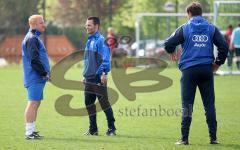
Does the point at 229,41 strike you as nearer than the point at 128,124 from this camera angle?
No

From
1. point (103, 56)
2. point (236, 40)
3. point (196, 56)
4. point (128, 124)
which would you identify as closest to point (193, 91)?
point (196, 56)

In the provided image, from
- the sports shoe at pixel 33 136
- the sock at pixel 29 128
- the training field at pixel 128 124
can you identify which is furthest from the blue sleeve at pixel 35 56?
the training field at pixel 128 124

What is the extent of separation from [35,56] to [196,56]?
8.63ft

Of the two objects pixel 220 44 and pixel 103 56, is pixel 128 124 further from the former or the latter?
pixel 220 44

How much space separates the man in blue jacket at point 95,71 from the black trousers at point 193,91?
1.69 m

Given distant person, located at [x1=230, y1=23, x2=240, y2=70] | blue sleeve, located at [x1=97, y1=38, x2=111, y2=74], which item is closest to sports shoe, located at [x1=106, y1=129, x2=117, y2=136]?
blue sleeve, located at [x1=97, y1=38, x2=111, y2=74]

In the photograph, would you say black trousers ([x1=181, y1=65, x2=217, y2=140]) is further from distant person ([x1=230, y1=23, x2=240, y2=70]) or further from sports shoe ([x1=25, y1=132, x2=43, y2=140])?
distant person ([x1=230, y1=23, x2=240, y2=70])

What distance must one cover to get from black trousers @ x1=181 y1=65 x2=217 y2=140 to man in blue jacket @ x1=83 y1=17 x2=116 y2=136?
5.55ft

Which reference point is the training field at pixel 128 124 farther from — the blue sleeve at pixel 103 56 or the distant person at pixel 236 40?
the distant person at pixel 236 40

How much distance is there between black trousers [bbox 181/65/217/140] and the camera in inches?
430

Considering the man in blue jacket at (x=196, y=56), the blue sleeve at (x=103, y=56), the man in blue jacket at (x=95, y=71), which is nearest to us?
the man in blue jacket at (x=196, y=56)

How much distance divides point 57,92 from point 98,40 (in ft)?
30.6

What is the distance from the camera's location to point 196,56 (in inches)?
428

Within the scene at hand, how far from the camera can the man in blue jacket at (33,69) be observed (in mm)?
11617
